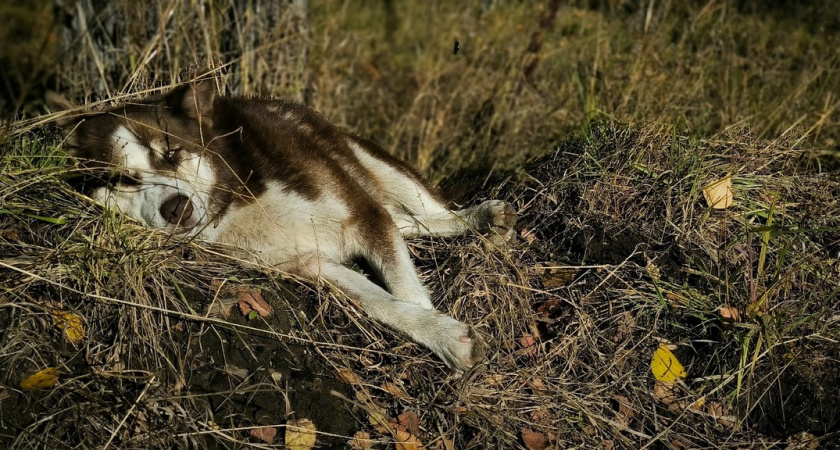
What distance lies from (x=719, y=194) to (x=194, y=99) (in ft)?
7.68

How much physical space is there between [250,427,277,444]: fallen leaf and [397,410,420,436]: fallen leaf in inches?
17.6

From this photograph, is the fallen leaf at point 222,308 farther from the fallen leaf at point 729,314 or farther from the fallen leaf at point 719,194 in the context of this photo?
the fallen leaf at point 719,194

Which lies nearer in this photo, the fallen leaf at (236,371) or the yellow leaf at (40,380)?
the yellow leaf at (40,380)

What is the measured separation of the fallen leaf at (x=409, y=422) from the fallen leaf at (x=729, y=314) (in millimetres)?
1286

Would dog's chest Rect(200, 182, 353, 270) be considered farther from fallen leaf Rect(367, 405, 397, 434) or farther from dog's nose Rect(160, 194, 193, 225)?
fallen leaf Rect(367, 405, 397, 434)

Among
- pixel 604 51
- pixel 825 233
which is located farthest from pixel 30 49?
pixel 825 233

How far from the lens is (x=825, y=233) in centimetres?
322

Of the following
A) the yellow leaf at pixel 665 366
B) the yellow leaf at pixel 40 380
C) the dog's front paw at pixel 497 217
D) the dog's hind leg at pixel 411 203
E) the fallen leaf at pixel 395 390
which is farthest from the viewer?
the dog's hind leg at pixel 411 203

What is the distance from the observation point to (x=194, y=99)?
2.99m

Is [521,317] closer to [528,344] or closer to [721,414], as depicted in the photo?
[528,344]

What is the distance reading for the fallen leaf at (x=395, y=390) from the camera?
262cm

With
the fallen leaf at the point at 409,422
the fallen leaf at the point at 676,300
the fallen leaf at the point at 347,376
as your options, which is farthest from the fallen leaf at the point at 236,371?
the fallen leaf at the point at 676,300

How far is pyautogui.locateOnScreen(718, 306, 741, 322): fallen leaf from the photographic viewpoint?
111 inches

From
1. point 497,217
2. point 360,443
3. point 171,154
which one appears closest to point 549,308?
point 497,217
